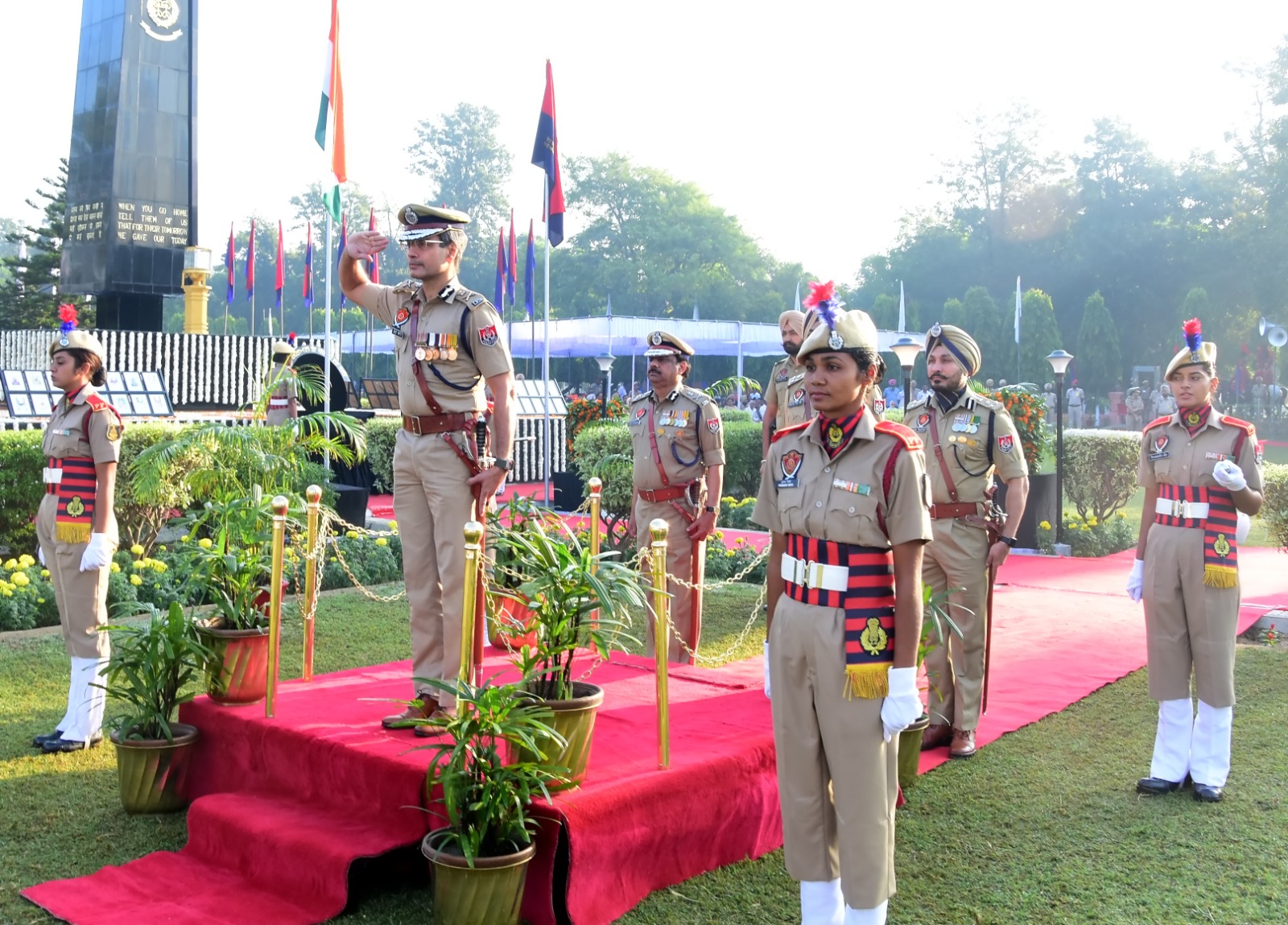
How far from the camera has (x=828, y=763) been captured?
3.45 m

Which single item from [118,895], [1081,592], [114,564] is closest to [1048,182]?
[1081,592]

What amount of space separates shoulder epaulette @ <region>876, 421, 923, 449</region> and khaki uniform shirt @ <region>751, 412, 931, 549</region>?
0.01m

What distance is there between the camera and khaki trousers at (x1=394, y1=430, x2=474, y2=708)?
15.6ft

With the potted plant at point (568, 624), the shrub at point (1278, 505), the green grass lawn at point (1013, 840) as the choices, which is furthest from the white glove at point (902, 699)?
the shrub at point (1278, 505)

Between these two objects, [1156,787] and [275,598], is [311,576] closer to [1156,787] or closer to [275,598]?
[275,598]

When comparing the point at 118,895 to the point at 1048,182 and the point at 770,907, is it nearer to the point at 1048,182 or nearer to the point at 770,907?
the point at 770,907

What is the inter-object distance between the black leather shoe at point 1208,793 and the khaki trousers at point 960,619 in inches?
40.8

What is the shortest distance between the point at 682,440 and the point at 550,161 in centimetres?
610

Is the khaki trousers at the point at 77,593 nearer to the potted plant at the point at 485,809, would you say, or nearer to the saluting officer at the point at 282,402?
the potted plant at the point at 485,809

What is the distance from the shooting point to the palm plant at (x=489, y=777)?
3.77 m

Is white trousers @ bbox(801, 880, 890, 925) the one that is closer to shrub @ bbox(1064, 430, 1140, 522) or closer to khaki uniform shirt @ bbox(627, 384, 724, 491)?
khaki uniform shirt @ bbox(627, 384, 724, 491)

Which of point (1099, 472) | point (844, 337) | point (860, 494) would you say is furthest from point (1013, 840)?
point (1099, 472)

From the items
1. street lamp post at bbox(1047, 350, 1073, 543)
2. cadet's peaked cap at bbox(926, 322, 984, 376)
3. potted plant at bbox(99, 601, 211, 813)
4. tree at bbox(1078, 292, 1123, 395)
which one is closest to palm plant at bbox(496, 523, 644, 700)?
potted plant at bbox(99, 601, 211, 813)

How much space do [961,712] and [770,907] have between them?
6.74ft
